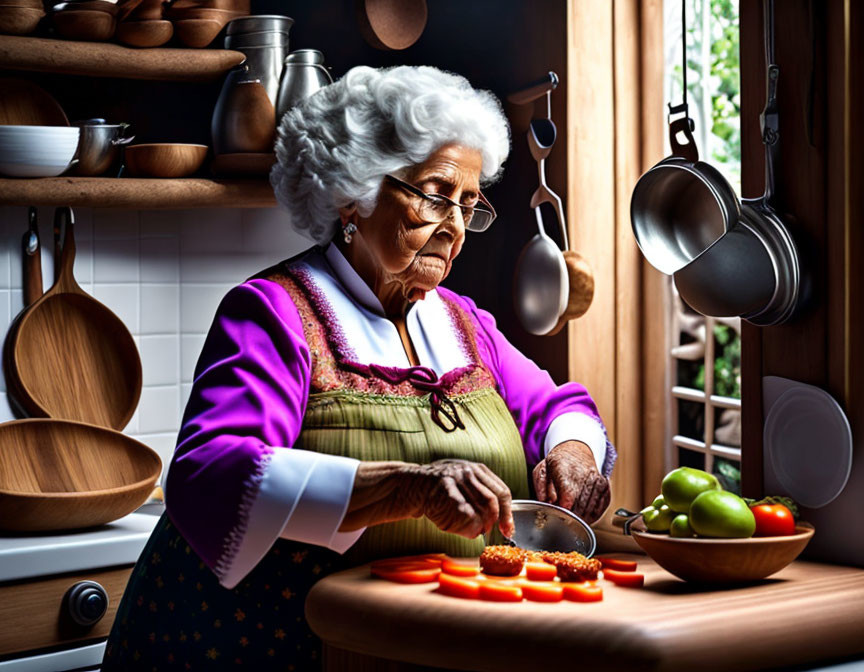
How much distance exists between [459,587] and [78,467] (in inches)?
48.9

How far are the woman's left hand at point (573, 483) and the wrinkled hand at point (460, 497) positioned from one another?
0.29 metres

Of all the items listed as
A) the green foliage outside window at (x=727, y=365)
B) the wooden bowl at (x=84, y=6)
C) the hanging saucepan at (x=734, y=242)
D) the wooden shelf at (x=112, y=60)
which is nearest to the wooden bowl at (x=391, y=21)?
the wooden shelf at (x=112, y=60)

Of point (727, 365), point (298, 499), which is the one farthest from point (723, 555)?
point (727, 365)

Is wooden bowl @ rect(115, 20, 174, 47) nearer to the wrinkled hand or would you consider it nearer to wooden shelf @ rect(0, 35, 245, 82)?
wooden shelf @ rect(0, 35, 245, 82)

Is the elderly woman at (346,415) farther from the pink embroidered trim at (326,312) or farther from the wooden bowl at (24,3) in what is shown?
the wooden bowl at (24,3)

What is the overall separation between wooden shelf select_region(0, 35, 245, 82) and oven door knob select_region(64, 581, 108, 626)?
3.41 ft

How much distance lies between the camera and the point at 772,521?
1361 mm

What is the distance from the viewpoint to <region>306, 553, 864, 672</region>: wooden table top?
119 cm

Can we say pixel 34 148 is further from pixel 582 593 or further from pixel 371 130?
pixel 582 593

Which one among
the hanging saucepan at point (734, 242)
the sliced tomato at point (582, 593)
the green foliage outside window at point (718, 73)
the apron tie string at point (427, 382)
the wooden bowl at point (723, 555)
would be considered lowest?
the sliced tomato at point (582, 593)

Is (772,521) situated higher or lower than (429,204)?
lower

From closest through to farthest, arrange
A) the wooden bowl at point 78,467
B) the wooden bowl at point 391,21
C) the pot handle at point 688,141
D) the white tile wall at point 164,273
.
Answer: the pot handle at point 688,141, the wooden bowl at point 78,467, the wooden bowl at point 391,21, the white tile wall at point 164,273

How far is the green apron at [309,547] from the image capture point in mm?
1565

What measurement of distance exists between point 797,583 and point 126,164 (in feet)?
5.38
